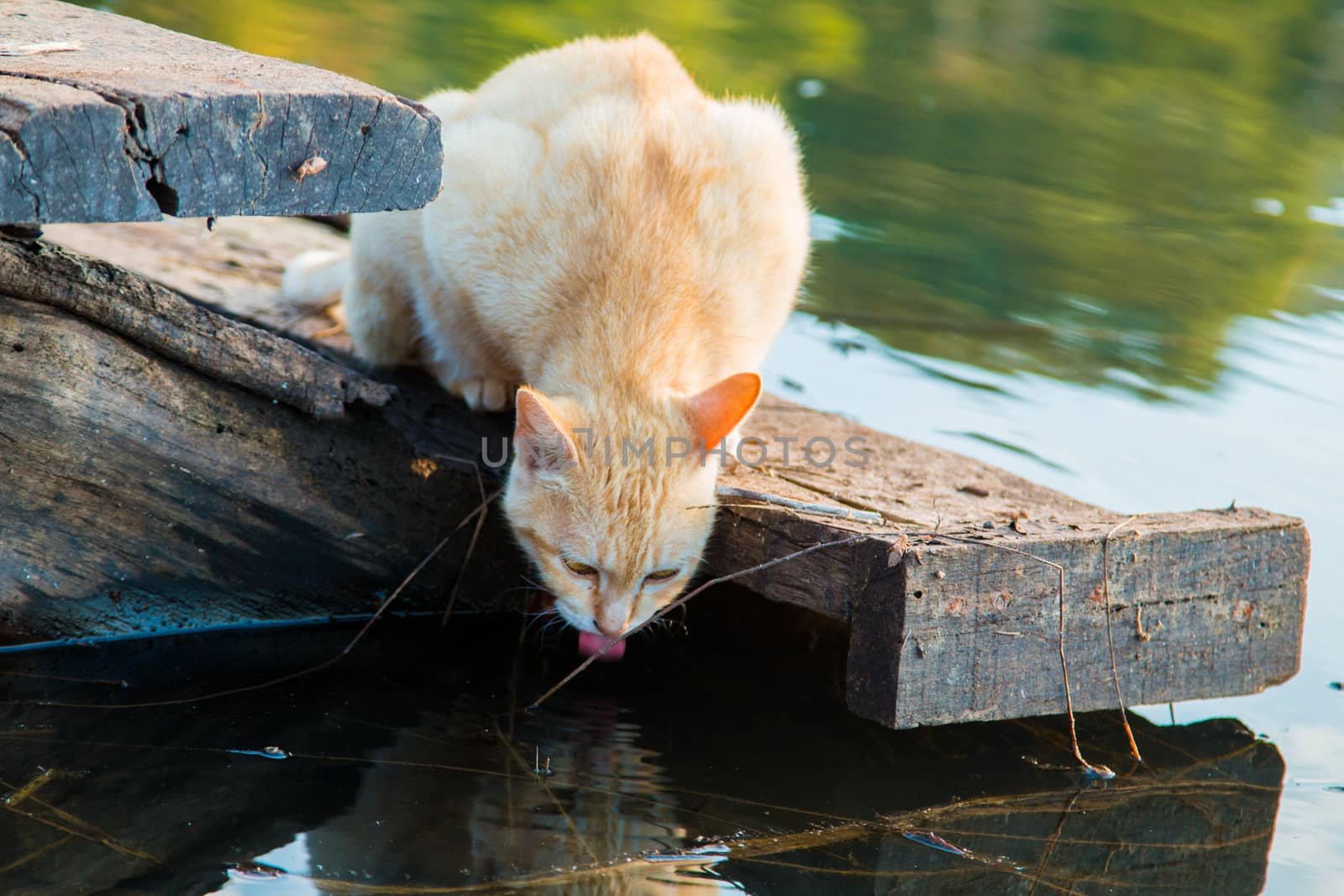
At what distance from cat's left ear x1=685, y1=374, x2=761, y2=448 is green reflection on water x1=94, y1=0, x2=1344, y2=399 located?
2781mm

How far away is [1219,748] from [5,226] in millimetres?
2977

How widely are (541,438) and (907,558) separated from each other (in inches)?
31.8

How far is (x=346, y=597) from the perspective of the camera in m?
3.25

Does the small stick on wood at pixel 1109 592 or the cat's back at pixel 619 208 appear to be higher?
the cat's back at pixel 619 208

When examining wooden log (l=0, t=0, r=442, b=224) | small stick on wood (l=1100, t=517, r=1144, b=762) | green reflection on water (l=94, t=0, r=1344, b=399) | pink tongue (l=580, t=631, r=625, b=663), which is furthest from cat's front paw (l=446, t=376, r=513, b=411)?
green reflection on water (l=94, t=0, r=1344, b=399)

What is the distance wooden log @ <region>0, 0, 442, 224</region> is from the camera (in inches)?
77.3

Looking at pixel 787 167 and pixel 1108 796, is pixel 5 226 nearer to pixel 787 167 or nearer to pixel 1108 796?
pixel 787 167

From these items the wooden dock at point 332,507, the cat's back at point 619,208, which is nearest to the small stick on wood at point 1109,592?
the wooden dock at point 332,507

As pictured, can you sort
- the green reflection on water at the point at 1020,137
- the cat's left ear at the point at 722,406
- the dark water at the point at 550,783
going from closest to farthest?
the dark water at the point at 550,783 < the cat's left ear at the point at 722,406 < the green reflection on water at the point at 1020,137

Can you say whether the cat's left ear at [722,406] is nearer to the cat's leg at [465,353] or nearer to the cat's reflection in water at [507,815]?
the cat's reflection in water at [507,815]

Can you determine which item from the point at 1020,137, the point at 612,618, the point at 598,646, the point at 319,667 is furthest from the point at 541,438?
the point at 1020,137

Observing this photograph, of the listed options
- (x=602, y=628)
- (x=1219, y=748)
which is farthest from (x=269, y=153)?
(x=1219, y=748)

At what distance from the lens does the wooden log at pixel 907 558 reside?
2.62 m

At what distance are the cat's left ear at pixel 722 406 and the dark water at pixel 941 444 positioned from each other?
0.69 meters
